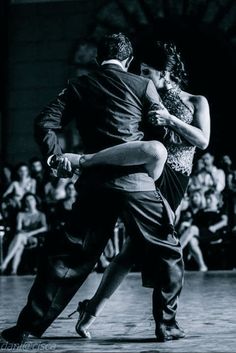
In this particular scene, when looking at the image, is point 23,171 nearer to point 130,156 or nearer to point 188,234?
point 188,234

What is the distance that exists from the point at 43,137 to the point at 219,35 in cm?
1033

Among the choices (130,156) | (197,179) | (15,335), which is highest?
(130,156)

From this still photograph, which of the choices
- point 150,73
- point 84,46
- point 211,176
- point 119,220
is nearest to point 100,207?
point 150,73

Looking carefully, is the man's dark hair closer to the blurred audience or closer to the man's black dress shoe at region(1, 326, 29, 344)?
the man's black dress shoe at region(1, 326, 29, 344)

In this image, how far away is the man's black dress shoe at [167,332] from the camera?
3.88 metres

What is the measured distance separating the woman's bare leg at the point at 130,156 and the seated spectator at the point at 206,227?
22.4ft

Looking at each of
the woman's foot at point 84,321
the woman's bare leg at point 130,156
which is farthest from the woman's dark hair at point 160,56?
the woman's foot at point 84,321

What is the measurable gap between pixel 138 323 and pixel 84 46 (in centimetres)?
990

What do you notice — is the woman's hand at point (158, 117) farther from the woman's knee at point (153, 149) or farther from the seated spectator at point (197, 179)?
the seated spectator at point (197, 179)

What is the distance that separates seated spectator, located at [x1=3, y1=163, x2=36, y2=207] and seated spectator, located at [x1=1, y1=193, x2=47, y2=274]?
11.6 inches

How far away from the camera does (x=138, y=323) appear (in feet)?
15.8

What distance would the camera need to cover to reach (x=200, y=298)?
6398 mm

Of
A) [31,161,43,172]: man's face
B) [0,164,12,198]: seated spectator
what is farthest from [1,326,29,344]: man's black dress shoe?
[31,161,43,172]: man's face

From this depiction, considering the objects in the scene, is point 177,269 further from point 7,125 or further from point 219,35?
point 7,125
